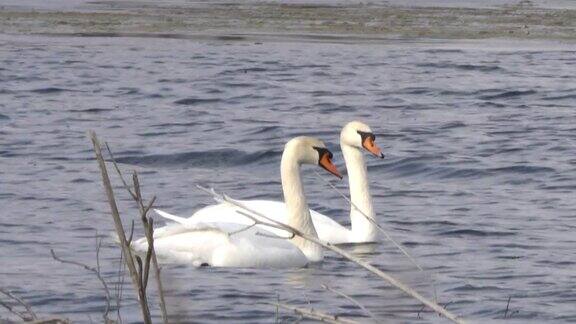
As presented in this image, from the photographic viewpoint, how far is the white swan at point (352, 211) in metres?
9.99

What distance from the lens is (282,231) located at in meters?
10.0

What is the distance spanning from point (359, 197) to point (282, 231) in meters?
0.91

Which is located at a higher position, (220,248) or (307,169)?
(220,248)

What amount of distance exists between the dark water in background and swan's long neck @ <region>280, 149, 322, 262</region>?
0.23 meters

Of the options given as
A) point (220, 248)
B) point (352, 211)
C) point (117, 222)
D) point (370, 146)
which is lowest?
point (352, 211)

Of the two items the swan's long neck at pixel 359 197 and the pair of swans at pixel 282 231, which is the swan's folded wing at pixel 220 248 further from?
the swan's long neck at pixel 359 197

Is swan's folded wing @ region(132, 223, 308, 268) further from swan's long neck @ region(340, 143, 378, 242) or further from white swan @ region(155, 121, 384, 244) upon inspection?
swan's long neck @ region(340, 143, 378, 242)

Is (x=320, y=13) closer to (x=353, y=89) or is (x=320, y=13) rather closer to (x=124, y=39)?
(x=124, y=39)

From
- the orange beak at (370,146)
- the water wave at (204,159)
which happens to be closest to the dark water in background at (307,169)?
the water wave at (204,159)

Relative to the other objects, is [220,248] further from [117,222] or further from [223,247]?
[117,222]

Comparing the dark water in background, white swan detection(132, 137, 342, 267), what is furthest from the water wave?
white swan detection(132, 137, 342, 267)

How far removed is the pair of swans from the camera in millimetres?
9227

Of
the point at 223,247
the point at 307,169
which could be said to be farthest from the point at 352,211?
the point at 307,169

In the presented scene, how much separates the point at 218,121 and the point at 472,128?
259cm
